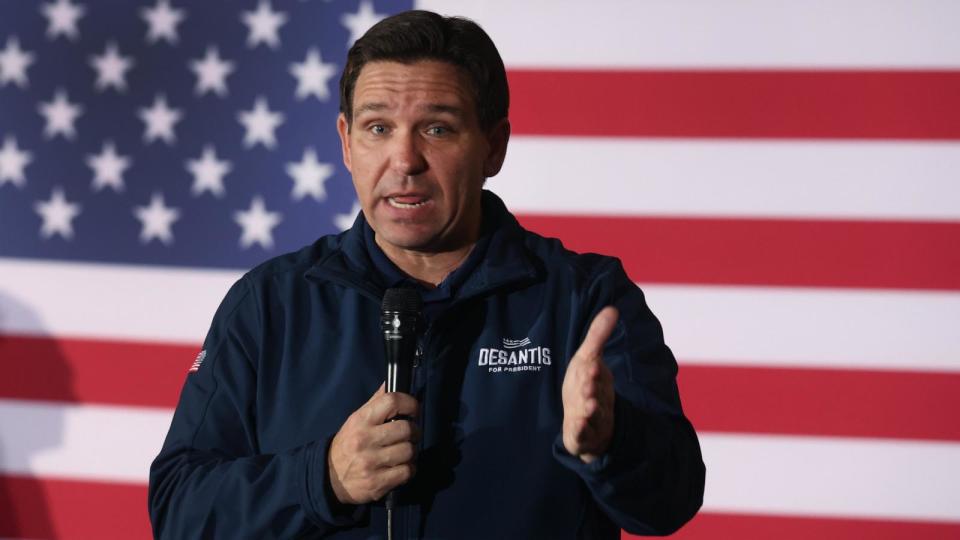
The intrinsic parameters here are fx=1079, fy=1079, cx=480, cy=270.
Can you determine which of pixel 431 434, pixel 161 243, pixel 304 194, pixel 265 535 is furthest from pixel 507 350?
pixel 161 243

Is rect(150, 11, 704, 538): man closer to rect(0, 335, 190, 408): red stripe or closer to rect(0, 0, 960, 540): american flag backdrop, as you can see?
rect(0, 0, 960, 540): american flag backdrop

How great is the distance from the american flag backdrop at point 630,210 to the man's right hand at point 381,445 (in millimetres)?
1306

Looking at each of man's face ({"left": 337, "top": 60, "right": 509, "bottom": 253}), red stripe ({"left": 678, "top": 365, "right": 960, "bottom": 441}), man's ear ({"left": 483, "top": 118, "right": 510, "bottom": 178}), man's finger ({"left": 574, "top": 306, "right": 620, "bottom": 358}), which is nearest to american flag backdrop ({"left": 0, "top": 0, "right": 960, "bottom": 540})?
red stripe ({"left": 678, "top": 365, "right": 960, "bottom": 441})

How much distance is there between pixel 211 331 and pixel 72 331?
52.2 inches

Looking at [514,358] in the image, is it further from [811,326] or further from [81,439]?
[81,439]

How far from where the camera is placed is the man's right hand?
40.9 inches

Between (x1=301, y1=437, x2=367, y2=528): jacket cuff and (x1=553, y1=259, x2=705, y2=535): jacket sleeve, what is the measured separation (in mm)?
228

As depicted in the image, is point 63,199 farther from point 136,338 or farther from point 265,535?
point 265,535

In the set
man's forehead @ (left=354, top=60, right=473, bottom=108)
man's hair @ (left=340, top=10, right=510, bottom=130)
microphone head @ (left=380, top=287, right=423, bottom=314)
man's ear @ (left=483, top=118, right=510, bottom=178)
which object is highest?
man's hair @ (left=340, top=10, right=510, bottom=130)

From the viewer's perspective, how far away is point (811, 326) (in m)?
2.26

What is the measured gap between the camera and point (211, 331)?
1298 mm

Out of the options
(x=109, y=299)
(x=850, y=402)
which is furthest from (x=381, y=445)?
(x=109, y=299)

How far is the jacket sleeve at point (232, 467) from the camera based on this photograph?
3.65 feet

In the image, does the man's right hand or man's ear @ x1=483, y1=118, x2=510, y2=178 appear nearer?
the man's right hand
